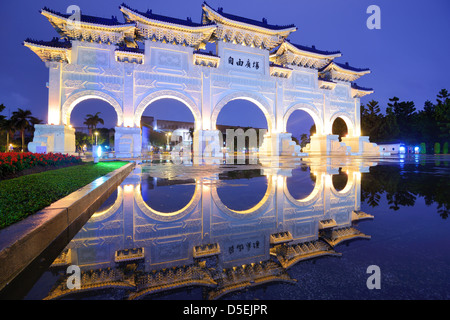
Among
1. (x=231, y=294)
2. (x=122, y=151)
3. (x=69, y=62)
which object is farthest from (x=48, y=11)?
(x=231, y=294)

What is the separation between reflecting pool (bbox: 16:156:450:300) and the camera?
1.21 meters

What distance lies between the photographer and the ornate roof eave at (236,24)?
1809 cm

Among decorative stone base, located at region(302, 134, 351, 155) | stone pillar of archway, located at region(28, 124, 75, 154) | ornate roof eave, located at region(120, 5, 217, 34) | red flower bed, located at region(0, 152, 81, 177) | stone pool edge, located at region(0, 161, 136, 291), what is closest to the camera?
stone pool edge, located at region(0, 161, 136, 291)

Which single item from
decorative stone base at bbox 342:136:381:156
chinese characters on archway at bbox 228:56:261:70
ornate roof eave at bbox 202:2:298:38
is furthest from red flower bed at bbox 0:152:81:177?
decorative stone base at bbox 342:136:381:156

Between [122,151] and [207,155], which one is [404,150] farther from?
[122,151]

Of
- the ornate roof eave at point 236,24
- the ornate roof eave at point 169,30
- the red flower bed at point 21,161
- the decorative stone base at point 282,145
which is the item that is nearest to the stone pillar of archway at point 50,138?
the red flower bed at point 21,161

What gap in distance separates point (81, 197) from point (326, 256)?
9.56 ft

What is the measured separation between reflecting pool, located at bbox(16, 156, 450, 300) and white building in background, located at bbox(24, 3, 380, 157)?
1666 cm

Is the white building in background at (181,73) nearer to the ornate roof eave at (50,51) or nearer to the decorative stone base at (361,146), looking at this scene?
the ornate roof eave at (50,51)

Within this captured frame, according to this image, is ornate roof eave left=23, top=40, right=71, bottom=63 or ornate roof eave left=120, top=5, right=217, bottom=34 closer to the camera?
ornate roof eave left=23, top=40, right=71, bottom=63

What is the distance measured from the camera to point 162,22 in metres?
17.1

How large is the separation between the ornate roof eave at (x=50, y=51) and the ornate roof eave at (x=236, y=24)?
11757 millimetres

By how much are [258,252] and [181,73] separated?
19.4m

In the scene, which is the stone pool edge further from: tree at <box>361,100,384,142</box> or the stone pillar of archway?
tree at <box>361,100,384,142</box>
